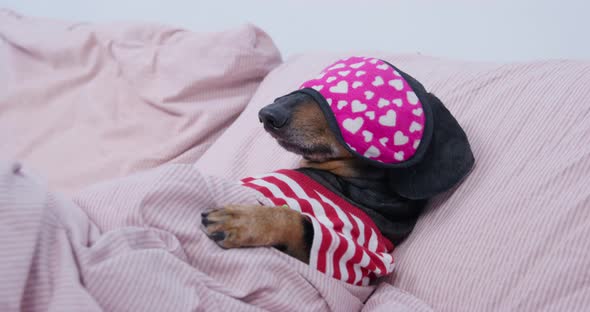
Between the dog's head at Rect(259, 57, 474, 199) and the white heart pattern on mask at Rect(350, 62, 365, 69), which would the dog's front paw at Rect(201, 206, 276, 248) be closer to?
the dog's head at Rect(259, 57, 474, 199)

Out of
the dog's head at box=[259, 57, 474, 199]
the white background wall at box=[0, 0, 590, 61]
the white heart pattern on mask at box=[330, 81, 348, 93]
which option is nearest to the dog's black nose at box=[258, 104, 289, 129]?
the dog's head at box=[259, 57, 474, 199]

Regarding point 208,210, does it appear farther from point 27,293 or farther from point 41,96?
point 41,96

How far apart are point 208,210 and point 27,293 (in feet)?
1.01

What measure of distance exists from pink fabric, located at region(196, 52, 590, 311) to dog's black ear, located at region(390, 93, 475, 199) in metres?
0.07

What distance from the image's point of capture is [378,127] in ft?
3.33

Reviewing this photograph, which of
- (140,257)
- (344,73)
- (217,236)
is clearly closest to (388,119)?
(344,73)

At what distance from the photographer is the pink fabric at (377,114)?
3.33 feet

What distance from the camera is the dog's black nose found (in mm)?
1020

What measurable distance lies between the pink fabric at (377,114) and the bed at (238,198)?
0.19 meters

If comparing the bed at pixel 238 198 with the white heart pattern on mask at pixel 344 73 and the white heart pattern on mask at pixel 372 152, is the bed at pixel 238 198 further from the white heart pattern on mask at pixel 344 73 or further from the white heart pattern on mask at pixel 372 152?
the white heart pattern on mask at pixel 344 73

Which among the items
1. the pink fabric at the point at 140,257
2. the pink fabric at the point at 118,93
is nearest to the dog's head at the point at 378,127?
the pink fabric at the point at 140,257

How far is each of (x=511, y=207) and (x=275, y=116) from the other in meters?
0.48

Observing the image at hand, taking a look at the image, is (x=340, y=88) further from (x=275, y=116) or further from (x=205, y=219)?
(x=205, y=219)

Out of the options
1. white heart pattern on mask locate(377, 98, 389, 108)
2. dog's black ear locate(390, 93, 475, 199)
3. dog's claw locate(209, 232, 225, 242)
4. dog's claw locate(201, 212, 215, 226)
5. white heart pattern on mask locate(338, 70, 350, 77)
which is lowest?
dog's claw locate(209, 232, 225, 242)
